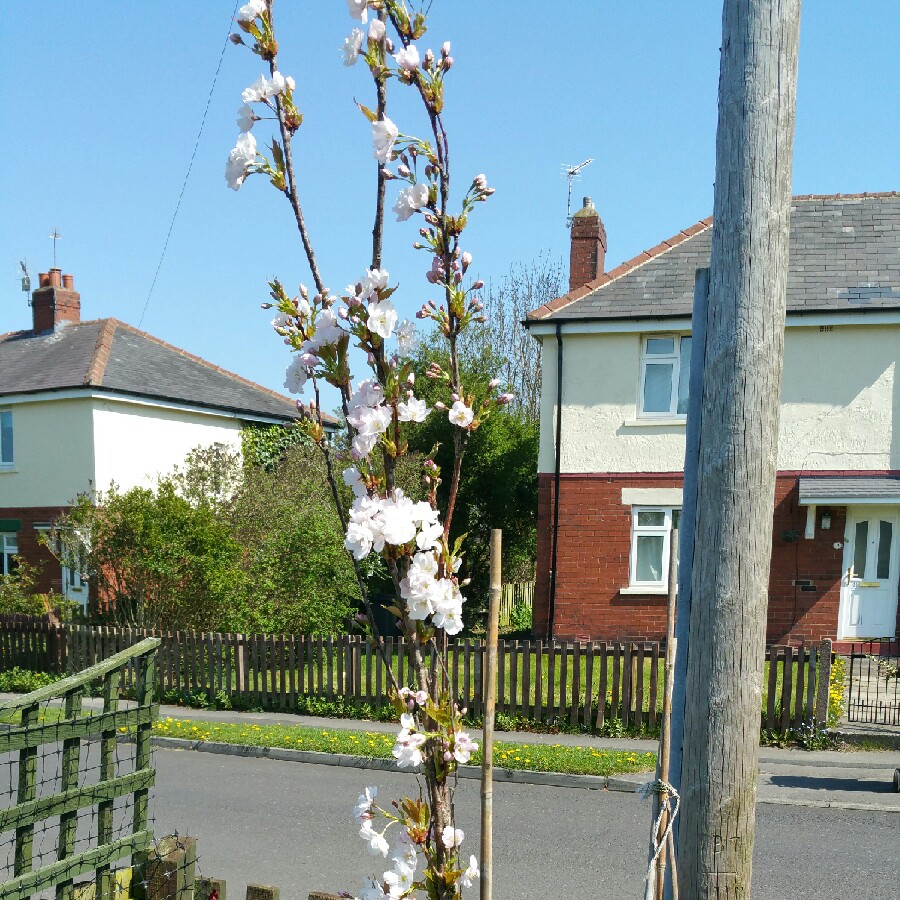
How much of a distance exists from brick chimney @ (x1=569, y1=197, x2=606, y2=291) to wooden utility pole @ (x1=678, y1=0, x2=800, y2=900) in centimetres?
1742

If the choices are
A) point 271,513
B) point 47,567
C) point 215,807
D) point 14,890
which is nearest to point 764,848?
point 215,807

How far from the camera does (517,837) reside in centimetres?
751

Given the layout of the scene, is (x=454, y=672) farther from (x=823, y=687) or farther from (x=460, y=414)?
(x=460, y=414)

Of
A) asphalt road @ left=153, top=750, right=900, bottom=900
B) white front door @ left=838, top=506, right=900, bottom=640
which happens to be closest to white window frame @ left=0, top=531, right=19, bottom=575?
asphalt road @ left=153, top=750, right=900, bottom=900

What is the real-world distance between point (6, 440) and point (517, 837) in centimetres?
1894

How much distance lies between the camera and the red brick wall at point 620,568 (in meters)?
15.8

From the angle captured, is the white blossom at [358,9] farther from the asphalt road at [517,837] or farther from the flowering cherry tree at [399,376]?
the asphalt road at [517,837]

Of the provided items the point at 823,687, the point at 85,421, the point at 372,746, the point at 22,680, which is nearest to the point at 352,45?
the point at 372,746

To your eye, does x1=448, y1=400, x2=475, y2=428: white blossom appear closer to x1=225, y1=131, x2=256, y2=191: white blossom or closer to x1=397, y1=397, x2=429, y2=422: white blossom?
x1=397, y1=397, x2=429, y2=422: white blossom

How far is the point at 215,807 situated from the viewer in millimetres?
8297

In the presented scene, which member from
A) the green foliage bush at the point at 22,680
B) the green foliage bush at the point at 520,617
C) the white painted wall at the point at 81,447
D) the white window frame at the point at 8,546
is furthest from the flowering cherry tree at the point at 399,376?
the white window frame at the point at 8,546

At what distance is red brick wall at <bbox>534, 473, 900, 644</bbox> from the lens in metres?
15.8

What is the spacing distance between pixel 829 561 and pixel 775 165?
1477 cm

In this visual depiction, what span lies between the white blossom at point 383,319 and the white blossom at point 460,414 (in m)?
0.26
